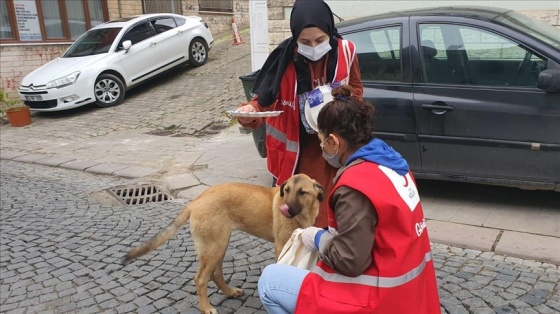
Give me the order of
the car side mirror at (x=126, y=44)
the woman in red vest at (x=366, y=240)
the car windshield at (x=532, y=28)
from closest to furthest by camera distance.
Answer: the woman in red vest at (x=366, y=240)
the car windshield at (x=532, y=28)
the car side mirror at (x=126, y=44)

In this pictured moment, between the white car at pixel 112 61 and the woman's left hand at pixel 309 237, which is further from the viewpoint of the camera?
the white car at pixel 112 61

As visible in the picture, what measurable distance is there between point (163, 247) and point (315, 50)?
2.32 metres

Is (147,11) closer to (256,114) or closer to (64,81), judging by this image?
(64,81)

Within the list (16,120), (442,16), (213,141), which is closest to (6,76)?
(16,120)

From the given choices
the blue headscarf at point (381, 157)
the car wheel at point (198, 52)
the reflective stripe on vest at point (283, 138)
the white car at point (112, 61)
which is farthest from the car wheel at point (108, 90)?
the blue headscarf at point (381, 157)

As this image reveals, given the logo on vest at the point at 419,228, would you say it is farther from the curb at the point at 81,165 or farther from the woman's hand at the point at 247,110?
the curb at the point at 81,165

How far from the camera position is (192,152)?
7.34 metres

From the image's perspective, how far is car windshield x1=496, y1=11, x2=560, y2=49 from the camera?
4.30 meters

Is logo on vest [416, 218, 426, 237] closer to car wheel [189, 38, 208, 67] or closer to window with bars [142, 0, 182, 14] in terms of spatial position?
car wheel [189, 38, 208, 67]

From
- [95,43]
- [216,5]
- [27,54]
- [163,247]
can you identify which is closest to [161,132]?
[95,43]

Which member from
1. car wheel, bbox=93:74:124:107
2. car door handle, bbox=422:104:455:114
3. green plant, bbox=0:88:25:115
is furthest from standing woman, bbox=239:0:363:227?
green plant, bbox=0:88:25:115

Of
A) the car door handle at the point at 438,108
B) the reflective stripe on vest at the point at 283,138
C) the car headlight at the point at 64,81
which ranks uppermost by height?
the reflective stripe on vest at the point at 283,138

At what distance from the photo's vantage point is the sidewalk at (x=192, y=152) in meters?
4.06

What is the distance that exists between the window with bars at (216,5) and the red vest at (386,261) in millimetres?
16569
